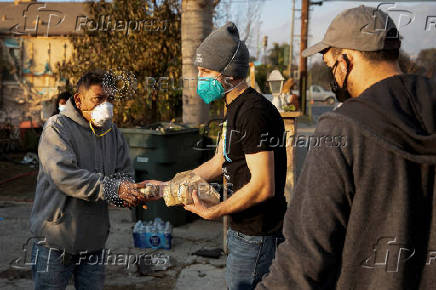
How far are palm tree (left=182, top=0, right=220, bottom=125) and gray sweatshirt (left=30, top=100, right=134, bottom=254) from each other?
4.86 meters

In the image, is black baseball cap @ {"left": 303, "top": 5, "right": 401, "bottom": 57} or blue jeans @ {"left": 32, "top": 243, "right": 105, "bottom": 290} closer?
black baseball cap @ {"left": 303, "top": 5, "right": 401, "bottom": 57}

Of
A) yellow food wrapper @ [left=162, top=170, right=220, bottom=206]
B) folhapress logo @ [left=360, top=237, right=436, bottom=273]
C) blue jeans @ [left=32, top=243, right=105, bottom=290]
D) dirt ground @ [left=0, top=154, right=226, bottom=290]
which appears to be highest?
folhapress logo @ [left=360, top=237, right=436, bottom=273]

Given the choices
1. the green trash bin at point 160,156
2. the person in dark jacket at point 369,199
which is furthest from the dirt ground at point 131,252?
the person in dark jacket at point 369,199

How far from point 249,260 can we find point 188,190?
573 mm

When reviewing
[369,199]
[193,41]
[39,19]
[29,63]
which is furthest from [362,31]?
[39,19]

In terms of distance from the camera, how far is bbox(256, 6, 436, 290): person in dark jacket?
129 centimetres

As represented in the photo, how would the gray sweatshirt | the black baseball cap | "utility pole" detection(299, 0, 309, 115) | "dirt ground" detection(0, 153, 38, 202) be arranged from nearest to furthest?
the black baseball cap < the gray sweatshirt < "dirt ground" detection(0, 153, 38, 202) < "utility pole" detection(299, 0, 309, 115)

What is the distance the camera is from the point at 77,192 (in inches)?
109

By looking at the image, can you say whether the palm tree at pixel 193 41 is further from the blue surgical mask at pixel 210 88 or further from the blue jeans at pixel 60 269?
the blue jeans at pixel 60 269

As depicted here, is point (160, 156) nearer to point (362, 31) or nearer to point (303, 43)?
point (362, 31)

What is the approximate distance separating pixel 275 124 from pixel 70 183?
1315 mm

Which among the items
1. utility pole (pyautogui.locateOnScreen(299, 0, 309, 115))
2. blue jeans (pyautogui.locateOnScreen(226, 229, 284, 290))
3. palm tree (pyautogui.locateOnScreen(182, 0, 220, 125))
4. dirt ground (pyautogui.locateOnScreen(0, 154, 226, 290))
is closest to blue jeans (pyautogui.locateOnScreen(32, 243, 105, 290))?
blue jeans (pyautogui.locateOnScreen(226, 229, 284, 290))

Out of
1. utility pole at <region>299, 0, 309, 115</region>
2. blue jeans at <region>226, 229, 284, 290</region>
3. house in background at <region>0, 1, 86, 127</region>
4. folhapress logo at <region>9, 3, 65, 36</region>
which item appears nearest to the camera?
blue jeans at <region>226, 229, 284, 290</region>

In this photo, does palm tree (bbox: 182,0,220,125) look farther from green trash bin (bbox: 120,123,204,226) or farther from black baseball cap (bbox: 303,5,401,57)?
black baseball cap (bbox: 303,5,401,57)
